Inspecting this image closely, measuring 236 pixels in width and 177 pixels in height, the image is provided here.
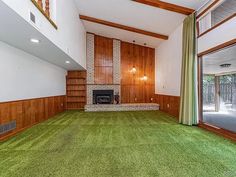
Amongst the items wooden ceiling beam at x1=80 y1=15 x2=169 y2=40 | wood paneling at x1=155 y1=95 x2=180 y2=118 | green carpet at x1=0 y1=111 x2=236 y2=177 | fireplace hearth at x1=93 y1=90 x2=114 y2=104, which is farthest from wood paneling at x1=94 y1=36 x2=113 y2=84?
green carpet at x1=0 y1=111 x2=236 y2=177

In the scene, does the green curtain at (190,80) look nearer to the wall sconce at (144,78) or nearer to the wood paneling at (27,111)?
the wall sconce at (144,78)

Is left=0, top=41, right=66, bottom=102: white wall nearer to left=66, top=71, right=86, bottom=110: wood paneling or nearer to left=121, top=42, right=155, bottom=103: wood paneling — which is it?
left=66, top=71, right=86, bottom=110: wood paneling

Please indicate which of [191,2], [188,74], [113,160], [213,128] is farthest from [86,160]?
[191,2]

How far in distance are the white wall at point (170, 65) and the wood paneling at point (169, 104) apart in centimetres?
18

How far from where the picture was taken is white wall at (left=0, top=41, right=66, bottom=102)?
3.73 meters

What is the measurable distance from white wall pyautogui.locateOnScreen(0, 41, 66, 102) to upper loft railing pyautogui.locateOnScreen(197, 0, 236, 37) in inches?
190

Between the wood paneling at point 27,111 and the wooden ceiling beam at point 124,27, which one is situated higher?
the wooden ceiling beam at point 124,27

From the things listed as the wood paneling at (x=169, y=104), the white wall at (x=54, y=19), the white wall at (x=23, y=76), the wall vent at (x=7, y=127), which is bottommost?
the wall vent at (x=7, y=127)

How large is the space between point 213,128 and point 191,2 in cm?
321

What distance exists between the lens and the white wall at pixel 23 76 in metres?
3.73

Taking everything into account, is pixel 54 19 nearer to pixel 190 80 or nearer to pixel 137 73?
pixel 190 80

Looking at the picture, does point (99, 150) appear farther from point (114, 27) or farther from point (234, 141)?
point (114, 27)

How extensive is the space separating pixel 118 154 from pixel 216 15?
3902 millimetres

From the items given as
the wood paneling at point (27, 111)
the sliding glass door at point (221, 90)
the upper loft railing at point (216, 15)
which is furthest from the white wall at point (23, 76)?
the sliding glass door at point (221, 90)
